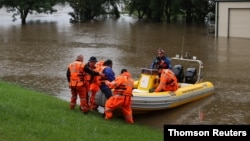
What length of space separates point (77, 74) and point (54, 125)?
7.00 ft

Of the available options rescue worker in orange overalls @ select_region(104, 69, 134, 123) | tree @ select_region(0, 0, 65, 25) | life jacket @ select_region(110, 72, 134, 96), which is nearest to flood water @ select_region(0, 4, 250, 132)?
rescue worker in orange overalls @ select_region(104, 69, 134, 123)

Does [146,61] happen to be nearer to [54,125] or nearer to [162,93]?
[162,93]

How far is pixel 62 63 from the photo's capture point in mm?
22375

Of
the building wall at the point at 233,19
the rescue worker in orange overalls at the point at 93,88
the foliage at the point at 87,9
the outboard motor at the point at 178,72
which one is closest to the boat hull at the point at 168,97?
the outboard motor at the point at 178,72

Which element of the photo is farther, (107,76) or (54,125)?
(107,76)

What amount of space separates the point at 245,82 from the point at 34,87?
7947 mm

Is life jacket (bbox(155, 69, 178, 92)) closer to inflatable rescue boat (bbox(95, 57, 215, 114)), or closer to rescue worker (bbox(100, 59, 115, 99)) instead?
inflatable rescue boat (bbox(95, 57, 215, 114))

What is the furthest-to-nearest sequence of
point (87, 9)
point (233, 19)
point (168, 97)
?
point (87, 9) < point (233, 19) < point (168, 97)

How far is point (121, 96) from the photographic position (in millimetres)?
10586

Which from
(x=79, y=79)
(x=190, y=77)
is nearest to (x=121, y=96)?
(x=79, y=79)

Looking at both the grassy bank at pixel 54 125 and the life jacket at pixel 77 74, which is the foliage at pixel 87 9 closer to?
the life jacket at pixel 77 74

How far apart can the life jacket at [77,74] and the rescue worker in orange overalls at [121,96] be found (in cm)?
61

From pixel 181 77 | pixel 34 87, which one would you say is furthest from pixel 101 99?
pixel 34 87

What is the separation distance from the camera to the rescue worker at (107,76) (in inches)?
422
